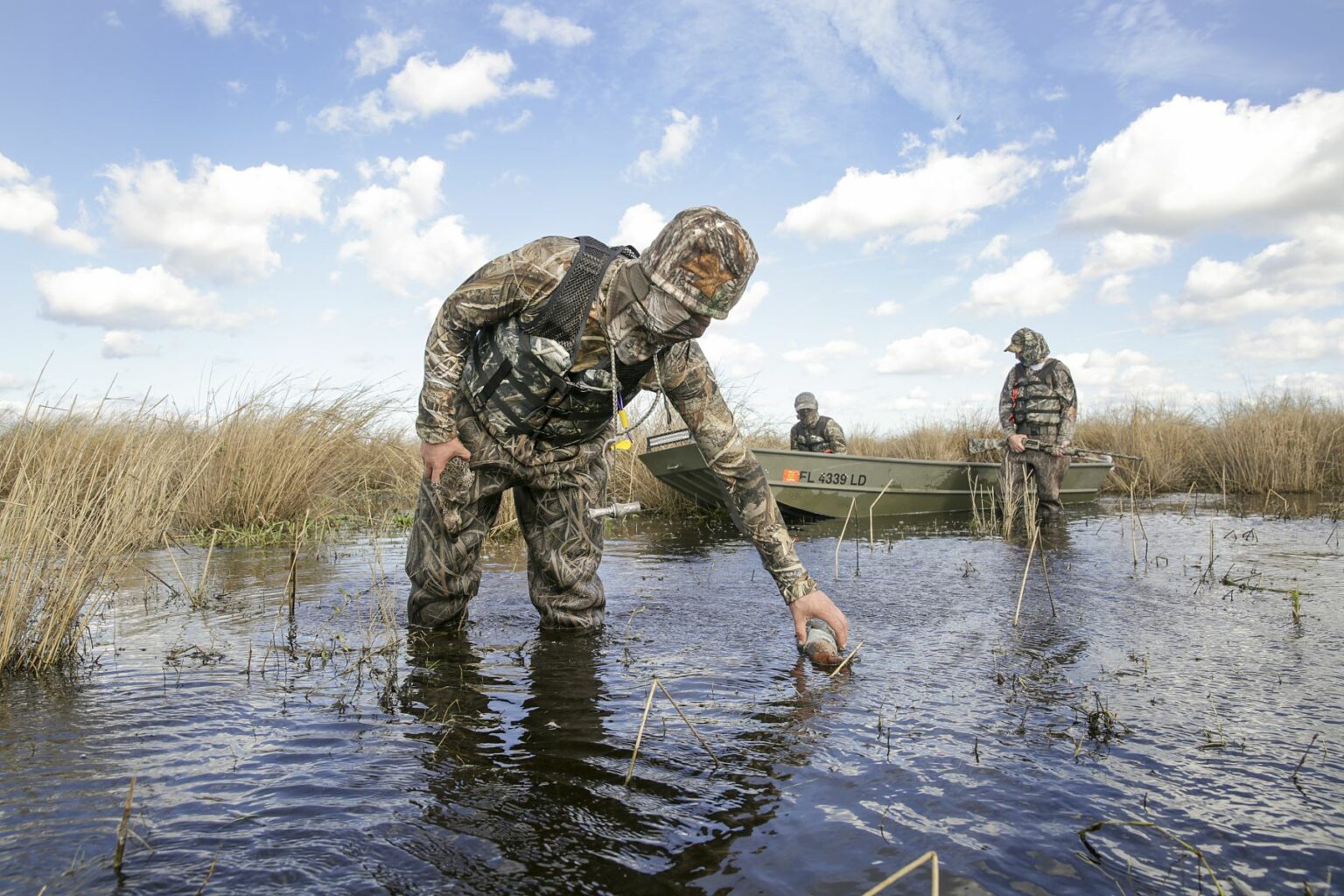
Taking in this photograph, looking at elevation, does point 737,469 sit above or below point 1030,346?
below

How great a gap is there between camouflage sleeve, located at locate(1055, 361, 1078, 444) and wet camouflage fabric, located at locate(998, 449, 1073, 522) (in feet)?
1.03

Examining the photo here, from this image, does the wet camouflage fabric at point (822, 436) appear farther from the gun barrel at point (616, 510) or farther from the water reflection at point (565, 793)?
the water reflection at point (565, 793)

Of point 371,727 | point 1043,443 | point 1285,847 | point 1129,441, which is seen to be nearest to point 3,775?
point 371,727

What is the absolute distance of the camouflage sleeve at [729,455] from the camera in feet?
12.2

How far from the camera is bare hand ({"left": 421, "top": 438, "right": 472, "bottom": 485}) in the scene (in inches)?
150

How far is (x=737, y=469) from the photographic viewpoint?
3.83 metres

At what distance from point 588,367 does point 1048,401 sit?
8.63 m

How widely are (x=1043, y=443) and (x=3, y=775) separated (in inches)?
414

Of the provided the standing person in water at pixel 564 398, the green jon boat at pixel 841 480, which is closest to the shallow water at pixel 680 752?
the standing person in water at pixel 564 398

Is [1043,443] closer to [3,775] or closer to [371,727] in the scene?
[371,727]

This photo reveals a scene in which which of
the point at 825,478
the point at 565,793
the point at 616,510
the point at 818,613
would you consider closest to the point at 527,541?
the point at 616,510

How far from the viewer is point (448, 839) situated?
7.33ft

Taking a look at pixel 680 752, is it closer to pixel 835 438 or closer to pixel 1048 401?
pixel 1048 401

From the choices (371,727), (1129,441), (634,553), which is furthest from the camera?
(1129,441)
